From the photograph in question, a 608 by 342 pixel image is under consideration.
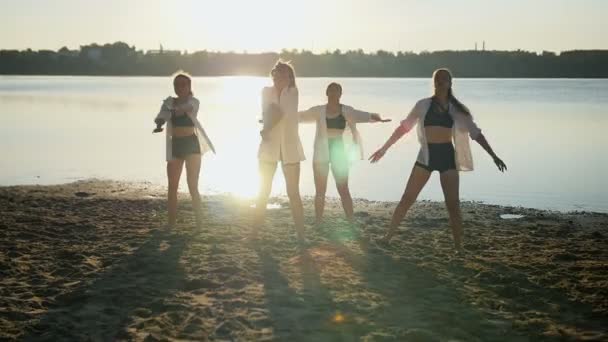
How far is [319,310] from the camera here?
5785 millimetres

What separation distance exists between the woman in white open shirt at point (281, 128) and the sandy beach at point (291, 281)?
3.22ft

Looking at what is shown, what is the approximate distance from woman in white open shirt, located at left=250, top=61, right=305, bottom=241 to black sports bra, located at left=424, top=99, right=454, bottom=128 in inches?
61.5

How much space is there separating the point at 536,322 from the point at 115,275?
414 centimetres

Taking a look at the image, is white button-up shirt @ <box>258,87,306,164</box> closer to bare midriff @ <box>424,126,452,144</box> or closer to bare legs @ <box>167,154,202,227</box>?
bare legs @ <box>167,154,202,227</box>

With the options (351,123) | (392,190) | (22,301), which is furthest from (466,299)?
(392,190)

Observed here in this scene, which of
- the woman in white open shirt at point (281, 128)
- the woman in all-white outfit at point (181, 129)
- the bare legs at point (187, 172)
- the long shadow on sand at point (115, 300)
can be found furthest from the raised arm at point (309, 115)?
the long shadow on sand at point (115, 300)

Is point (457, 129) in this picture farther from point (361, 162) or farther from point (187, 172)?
point (361, 162)

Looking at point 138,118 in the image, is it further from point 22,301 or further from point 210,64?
point 210,64

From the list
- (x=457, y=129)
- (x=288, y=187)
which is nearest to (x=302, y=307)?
(x=288, y=187)

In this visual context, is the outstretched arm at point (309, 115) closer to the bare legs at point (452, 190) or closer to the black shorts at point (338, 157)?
the black shorts at point (338, 157)

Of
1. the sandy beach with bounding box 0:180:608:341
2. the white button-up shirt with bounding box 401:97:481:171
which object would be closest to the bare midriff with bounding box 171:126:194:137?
the sandy beach with bounding box 0:180:608:341

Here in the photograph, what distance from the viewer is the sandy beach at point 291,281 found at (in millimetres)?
5375

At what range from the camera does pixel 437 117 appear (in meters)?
7.37

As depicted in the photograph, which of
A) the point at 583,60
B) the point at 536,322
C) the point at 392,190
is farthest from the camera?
the point at 583,60
